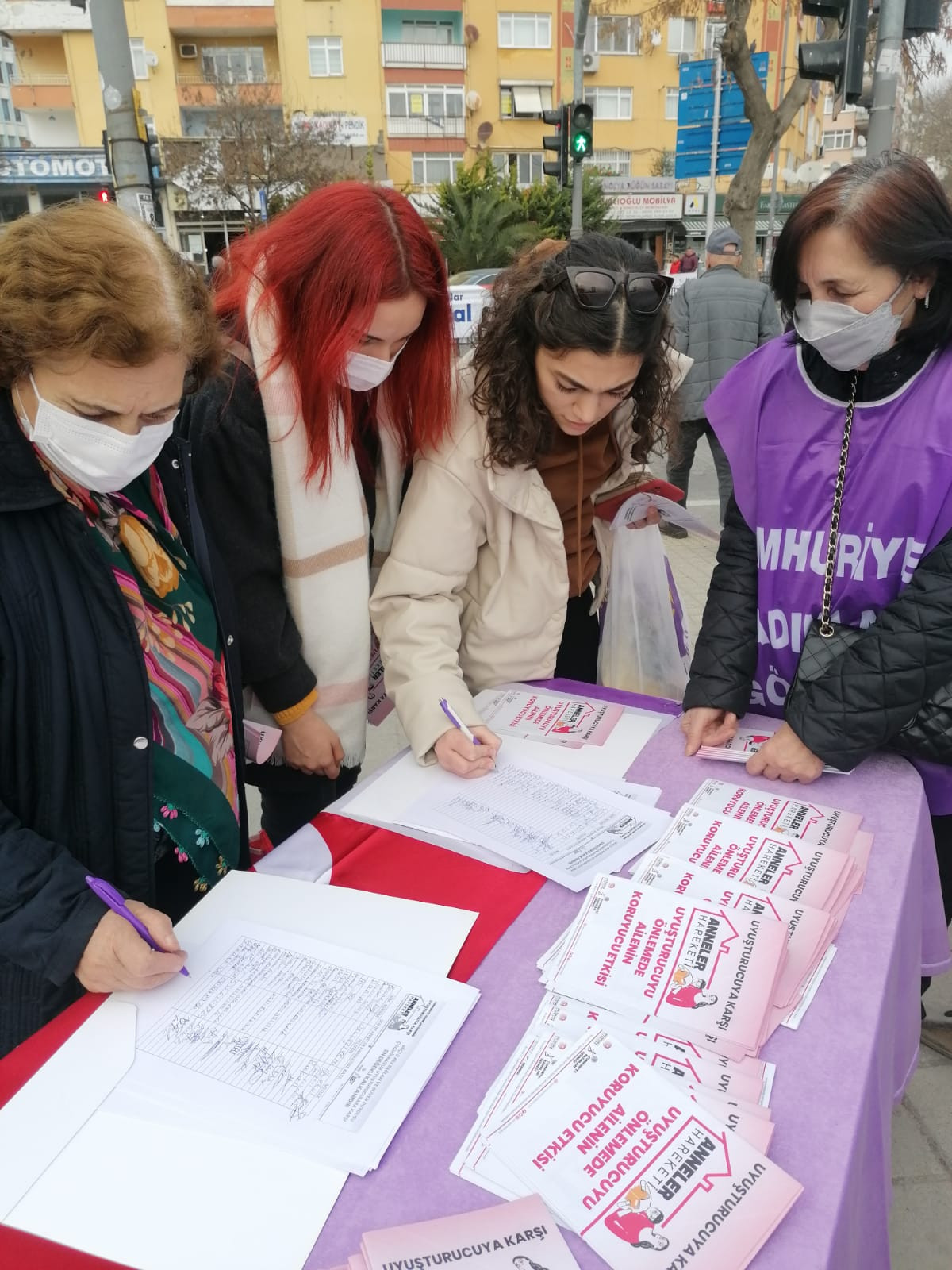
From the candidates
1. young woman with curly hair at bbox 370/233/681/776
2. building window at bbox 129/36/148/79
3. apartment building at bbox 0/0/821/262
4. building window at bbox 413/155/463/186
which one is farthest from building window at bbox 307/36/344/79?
young woman with curly hair at bbox 370/233/681/776

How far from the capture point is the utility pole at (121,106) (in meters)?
5.09

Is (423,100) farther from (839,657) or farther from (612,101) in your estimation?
(839,657)

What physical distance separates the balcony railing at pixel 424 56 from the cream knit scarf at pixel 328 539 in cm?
2979

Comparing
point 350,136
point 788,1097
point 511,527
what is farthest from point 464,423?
point 350,136

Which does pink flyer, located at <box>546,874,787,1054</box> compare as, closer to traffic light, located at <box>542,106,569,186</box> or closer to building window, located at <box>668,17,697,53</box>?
traffic light, located at <box>542,106,569,186</box>

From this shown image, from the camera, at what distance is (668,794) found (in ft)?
4.57

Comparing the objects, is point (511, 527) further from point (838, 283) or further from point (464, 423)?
point (838, 283)

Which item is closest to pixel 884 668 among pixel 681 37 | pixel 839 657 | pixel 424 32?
pixel 839 657

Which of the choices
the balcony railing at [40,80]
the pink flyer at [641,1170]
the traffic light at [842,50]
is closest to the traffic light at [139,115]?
the traffic light at [842,50]

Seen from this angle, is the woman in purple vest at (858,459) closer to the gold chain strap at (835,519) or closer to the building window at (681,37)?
the gold chain strap at (835,519)

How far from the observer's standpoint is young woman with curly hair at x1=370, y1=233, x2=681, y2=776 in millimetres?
1476

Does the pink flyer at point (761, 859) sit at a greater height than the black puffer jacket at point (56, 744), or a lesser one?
lesser

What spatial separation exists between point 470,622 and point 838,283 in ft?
2.79

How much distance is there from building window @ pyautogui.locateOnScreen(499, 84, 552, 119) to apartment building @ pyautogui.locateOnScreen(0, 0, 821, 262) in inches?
1.9
